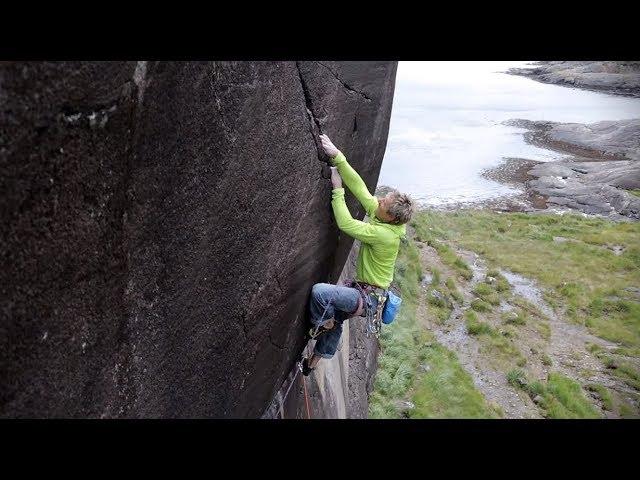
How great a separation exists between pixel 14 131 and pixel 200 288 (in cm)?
195

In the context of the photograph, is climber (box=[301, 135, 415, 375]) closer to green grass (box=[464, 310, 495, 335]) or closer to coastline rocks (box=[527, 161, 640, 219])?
green grass (box=[464, 310, 495, 335])

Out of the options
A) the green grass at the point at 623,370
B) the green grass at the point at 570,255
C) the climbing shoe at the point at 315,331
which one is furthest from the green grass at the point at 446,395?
the climbing shoe at the point at 315,331

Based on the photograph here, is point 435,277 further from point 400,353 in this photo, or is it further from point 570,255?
point 570,255

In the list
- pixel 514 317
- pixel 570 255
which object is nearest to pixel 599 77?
pixel 570 255

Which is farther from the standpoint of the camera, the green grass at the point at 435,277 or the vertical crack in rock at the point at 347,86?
the green grass at the point at 435,277

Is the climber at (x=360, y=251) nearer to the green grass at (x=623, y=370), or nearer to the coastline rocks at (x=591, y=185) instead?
the green grass at (x=623, y=370)

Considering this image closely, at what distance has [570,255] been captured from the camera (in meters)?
31.1

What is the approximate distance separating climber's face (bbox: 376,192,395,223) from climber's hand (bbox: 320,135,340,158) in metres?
0.77

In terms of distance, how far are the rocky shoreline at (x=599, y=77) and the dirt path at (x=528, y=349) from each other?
6194cm

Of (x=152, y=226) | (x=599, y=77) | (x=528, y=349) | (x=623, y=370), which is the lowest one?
(x=528, y=349)

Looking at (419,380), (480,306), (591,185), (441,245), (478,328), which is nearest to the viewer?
(419,380)

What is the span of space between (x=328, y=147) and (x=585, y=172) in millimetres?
49088

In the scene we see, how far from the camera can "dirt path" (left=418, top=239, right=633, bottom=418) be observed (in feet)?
56.9

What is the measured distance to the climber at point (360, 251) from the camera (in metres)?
5.54
